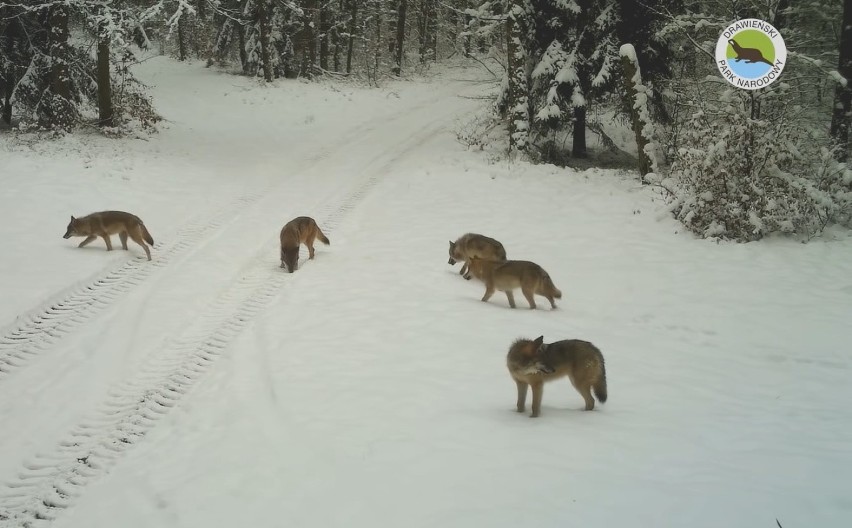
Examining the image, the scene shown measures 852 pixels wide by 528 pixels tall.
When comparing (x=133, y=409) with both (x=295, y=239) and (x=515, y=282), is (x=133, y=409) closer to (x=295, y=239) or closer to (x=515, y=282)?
(x=295, y=239)

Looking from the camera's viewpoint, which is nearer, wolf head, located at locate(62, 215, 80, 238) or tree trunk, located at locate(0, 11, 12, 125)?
wolf head, located at locate(62, 215, 80, 238)

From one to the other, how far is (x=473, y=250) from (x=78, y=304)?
682cm

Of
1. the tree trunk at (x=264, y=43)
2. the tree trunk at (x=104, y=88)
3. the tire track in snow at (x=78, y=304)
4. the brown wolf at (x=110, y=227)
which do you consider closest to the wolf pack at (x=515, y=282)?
the brown wolf at (x=110, y=227)

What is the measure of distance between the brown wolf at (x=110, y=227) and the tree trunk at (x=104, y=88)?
10153mm

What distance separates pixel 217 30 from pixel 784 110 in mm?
34118

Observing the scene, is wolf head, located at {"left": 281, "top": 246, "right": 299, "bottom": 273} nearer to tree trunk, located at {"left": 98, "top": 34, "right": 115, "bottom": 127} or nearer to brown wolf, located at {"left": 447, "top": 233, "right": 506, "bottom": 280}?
brown wolf, located at {"left": 447, "top": 233, "right": 506, "bottom": 280}

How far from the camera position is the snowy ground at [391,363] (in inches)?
195

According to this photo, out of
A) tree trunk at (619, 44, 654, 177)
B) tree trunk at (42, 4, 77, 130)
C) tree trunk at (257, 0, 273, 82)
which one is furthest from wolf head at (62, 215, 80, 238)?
tree trunk at (257, 0, 273, 82)

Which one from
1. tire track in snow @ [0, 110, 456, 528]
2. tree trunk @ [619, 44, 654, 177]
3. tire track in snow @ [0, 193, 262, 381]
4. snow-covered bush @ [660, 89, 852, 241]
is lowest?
A: tire track in snow @ [0, 110, 456, 528]

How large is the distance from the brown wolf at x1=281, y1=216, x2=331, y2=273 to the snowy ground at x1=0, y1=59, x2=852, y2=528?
32 centimetres

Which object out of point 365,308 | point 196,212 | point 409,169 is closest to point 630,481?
point 365,308

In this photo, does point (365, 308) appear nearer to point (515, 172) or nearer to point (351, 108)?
point (515, 172)

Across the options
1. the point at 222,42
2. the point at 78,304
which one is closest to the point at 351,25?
the point at 222,42

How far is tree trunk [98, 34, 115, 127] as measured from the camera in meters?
18.9
